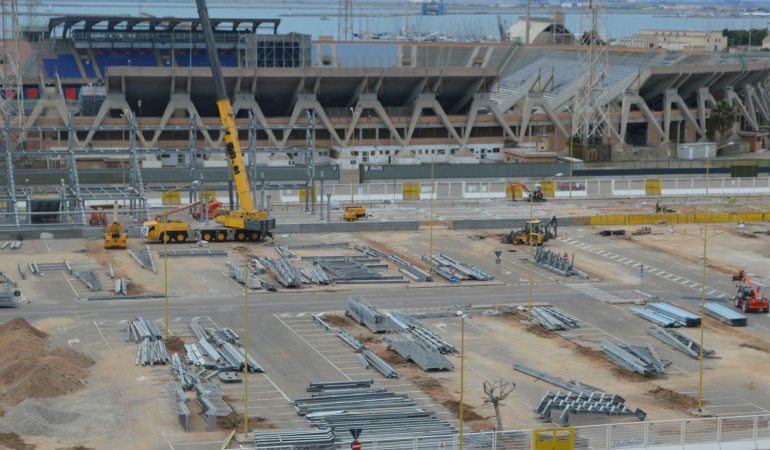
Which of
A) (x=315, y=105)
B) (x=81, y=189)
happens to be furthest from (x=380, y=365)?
(x=315, y=105)

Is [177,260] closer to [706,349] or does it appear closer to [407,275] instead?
[407,275]

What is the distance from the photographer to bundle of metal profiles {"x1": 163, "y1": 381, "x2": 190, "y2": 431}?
37406mm

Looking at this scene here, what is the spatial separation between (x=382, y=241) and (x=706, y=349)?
85.8ft

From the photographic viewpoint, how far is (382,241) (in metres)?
71.0

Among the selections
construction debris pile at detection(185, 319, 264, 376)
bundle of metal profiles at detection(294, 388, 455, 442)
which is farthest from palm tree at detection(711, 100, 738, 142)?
bundle of metal profiles at detection(294, 388, 455, 442)

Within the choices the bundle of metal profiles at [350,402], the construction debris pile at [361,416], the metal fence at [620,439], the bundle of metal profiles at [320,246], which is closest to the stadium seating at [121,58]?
the bundle of metal profiles at [320,246]

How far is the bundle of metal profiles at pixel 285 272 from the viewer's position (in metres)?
57.7

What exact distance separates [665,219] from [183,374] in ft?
137

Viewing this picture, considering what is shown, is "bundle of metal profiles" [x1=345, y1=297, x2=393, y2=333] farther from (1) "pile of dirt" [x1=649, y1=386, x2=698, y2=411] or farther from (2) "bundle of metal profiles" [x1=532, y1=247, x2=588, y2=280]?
(2) "bundle of metal profiles" [x1=532, y1=247, x2=588, y2=280]

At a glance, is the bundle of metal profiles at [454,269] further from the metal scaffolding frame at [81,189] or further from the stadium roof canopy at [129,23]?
the stadium roof canopy at [129,23]

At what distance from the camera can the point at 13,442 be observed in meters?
35.7

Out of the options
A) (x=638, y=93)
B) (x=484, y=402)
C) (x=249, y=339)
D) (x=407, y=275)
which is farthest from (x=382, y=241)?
(x=638, y=93)

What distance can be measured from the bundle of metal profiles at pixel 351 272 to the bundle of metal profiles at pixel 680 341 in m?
13.1

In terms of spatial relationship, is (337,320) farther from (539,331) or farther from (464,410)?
(464,410)
